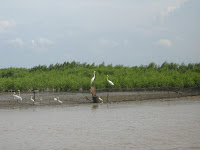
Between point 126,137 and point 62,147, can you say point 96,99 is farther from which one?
point 62,147

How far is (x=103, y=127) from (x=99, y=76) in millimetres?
21377

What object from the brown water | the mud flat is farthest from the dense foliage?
the brown water

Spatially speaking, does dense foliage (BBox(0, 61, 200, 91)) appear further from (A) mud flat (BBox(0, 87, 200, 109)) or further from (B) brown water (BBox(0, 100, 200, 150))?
(B) brown water (BBox(0, 100, 200, 150))

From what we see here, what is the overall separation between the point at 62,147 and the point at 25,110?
8.89 metres

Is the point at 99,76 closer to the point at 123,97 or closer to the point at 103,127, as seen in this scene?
the point at 123,97

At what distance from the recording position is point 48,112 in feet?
59.0

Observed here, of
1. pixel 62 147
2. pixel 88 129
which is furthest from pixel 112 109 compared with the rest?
pixel 62 147

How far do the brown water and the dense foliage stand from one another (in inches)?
407

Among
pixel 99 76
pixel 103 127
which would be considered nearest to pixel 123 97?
pixel 103 127

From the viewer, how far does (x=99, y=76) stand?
3500cm

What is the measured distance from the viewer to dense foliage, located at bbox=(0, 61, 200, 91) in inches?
1209

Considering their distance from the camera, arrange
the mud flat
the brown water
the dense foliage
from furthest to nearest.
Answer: the dense foliage → the mud flat → the brown water

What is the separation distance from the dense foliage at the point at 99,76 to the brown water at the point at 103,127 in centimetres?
1034

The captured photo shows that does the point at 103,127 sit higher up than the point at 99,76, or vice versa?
the point at 99,76
